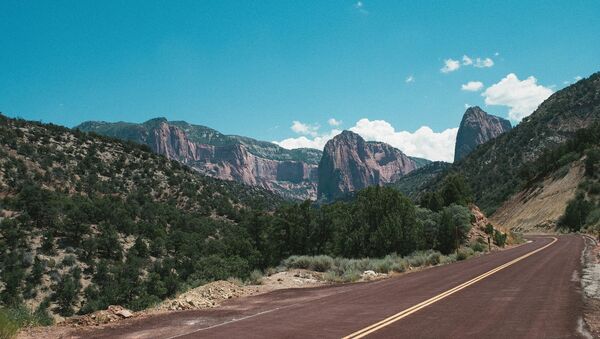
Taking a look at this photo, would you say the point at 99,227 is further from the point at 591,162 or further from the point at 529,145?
the point at 529,145

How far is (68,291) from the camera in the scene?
41.0m

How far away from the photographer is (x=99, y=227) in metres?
57.7

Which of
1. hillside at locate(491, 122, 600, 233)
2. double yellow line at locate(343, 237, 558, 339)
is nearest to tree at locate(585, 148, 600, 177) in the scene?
hillside at locate(491, 122, 600, 233)

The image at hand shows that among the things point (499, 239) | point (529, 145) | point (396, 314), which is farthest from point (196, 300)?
point (529, 145)

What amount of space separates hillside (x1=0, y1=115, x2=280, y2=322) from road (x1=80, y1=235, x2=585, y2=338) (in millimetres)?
16354

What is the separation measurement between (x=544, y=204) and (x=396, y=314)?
299 ft

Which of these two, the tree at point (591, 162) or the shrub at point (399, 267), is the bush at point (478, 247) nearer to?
the shrub at point (399, 267)

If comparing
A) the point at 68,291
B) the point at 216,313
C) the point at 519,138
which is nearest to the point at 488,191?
the point at 519,138

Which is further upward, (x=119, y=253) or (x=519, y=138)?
(x=519, y=138)

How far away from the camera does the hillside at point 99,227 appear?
42.7 metres

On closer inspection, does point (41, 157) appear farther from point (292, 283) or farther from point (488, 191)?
point (488, 191)

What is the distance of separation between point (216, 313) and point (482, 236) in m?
38.4

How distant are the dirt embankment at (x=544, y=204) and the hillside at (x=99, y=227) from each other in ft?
192

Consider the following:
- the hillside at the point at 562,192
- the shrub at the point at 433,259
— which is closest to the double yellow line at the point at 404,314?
the shrub at the point at 433,259
